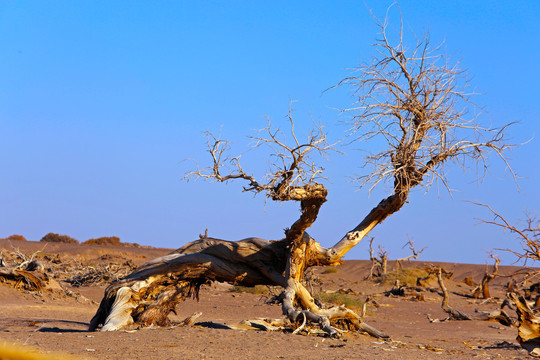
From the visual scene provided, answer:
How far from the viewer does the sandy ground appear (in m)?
7.69

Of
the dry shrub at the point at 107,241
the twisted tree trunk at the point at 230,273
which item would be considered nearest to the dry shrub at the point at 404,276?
the twisted tree trunk at the point at 230,273

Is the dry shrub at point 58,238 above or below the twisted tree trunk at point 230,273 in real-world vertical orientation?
above

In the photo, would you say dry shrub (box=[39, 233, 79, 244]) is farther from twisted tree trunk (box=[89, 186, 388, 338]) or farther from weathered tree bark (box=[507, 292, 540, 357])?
weathered tree bark (box=[507, 292, 540, 357])

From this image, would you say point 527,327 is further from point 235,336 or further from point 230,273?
point 230,273

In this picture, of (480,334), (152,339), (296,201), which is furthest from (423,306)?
(152,339)

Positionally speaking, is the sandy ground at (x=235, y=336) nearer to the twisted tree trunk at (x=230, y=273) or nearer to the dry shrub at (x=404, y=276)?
the twisted tree trunk at (x=230, y=273)

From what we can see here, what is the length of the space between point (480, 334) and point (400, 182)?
4.99m

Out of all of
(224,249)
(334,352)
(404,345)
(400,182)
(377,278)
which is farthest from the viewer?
(377,278)

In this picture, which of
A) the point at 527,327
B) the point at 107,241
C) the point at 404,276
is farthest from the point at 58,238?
the point at 527,327

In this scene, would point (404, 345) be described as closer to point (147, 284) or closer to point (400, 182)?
point (400, 182)

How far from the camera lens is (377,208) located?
1079cm

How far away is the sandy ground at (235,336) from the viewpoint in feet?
25.2

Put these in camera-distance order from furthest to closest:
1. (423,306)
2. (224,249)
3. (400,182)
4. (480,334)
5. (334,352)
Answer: (423,306) → (480,334) → (224,249) → (400,182) → (334,352)

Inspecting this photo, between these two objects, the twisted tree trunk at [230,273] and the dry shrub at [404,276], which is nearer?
the twisted tree trunk at [230,273]
